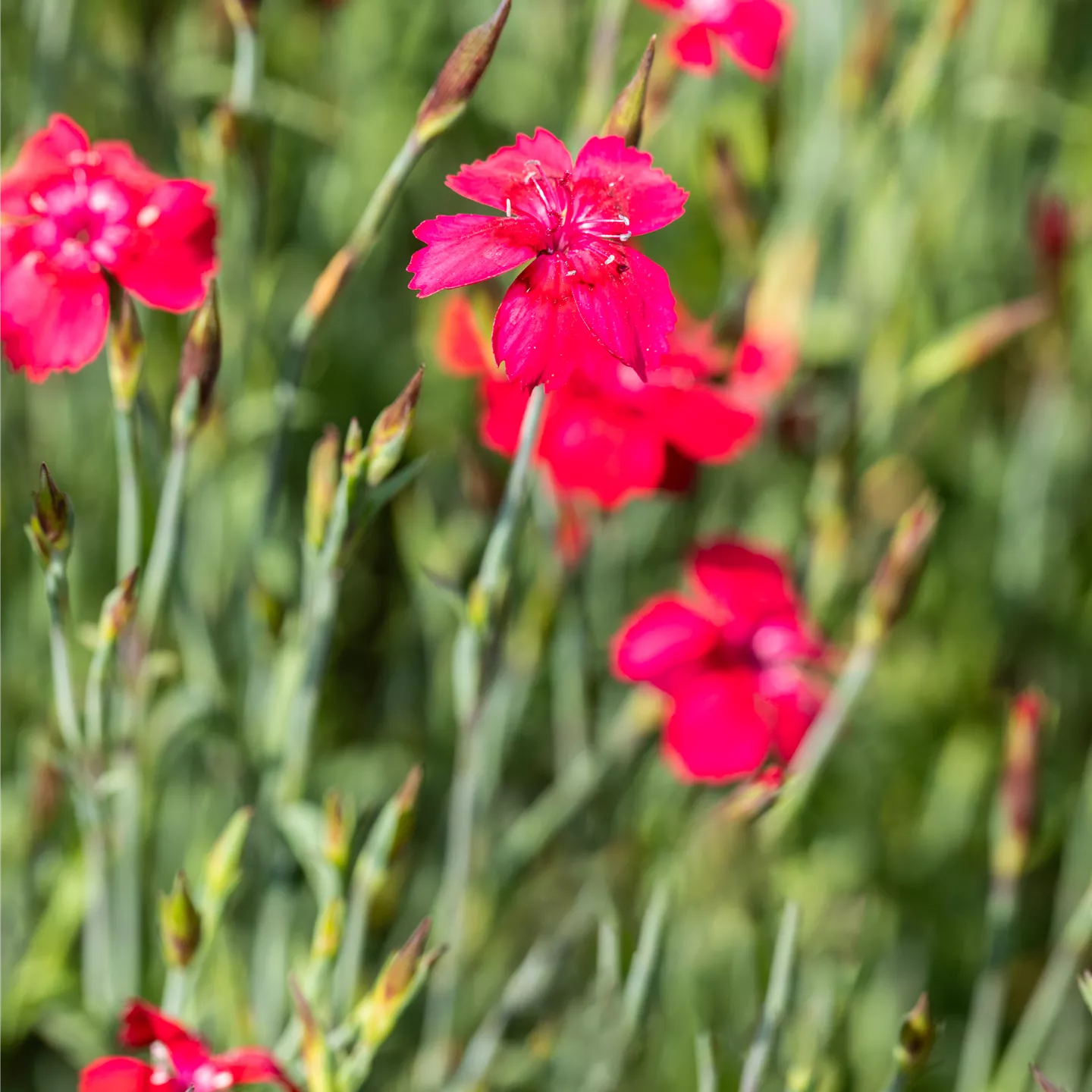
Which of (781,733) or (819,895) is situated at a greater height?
(781,733)

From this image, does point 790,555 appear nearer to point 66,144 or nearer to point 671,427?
point 671,427

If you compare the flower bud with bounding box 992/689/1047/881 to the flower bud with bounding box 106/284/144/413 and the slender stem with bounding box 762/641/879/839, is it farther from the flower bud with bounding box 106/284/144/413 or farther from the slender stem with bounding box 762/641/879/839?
the flower bud with bounding box 106/284/144/413

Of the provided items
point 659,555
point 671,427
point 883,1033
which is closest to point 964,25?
point 671,427

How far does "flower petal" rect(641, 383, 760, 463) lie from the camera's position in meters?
0.84

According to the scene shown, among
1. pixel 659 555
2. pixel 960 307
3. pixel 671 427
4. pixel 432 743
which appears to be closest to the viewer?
pixel 671 427

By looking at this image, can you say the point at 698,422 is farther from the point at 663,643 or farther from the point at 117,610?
the point at 117,610

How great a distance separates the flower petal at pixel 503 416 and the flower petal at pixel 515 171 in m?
0.20

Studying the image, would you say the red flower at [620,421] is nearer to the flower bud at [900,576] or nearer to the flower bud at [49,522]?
the flower bud at [900,576]

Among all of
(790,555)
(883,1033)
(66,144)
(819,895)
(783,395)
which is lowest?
(883,1033)

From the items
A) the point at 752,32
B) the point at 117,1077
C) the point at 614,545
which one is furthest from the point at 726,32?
the point at 117,1077

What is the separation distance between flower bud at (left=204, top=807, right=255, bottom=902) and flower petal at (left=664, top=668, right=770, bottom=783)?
295 mm

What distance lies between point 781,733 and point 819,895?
231 millimetres

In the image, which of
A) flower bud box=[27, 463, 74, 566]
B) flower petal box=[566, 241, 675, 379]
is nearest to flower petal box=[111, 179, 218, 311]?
flower bud box=[27, 463, 74, 566]

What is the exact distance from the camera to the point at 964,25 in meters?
1.02
